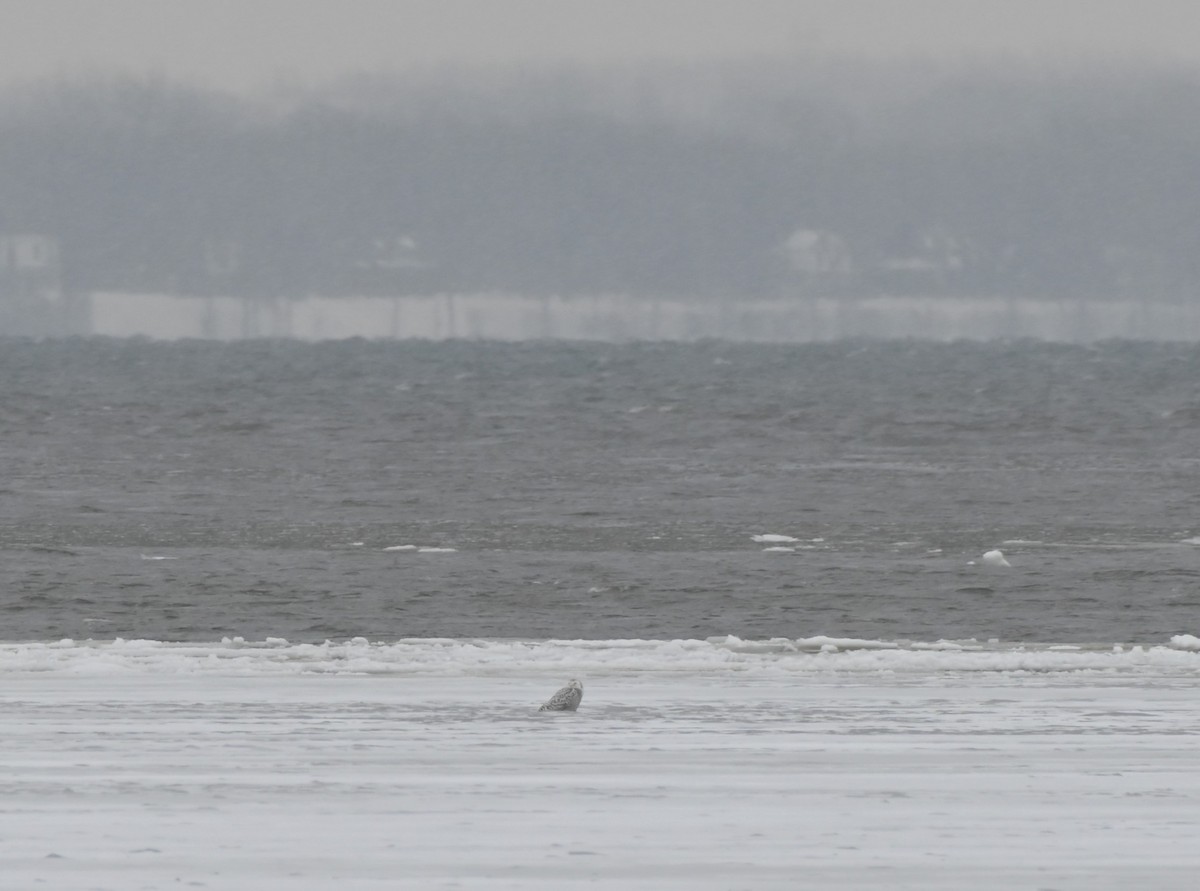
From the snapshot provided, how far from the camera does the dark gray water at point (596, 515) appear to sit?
1850 cm

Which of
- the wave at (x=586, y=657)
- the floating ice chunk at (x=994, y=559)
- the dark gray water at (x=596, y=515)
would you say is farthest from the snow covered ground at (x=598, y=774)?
the floating ice chunk at (x=994, y=559)

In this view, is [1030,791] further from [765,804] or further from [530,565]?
[530,565]

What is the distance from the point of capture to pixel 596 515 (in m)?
29.9

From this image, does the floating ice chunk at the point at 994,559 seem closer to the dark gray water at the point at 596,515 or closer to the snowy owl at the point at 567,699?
the dark gray water at the point at 596,515

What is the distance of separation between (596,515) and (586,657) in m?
15.5

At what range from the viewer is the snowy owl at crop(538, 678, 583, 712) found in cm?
1148

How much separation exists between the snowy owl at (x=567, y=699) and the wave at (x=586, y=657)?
1964 millimetres

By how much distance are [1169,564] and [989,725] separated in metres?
12.0

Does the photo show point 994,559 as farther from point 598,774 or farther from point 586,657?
point 598,774

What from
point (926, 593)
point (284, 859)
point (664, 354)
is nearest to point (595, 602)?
point (926, 593)

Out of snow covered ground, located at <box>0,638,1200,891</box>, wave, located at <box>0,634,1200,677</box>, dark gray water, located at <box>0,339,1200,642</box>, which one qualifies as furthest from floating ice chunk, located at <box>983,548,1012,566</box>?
snow covered ground, located at <box>0,638,1200,891</box>

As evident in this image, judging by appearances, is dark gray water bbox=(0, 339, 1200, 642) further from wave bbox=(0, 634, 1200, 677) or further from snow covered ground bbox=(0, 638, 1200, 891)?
snow covered ground bbox=(0, 638, 1200, 891)

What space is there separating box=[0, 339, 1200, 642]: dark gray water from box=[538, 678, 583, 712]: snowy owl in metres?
5.41

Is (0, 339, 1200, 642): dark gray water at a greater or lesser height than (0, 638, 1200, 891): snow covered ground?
lesser
